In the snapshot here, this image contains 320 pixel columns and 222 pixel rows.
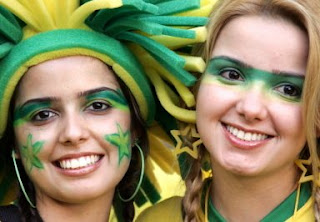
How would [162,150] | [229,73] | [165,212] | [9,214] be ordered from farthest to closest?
1. [162,150]
2. [165,212]
3. [9,214]
4. [229,73]

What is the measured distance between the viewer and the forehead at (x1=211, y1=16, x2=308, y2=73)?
8.59 ft

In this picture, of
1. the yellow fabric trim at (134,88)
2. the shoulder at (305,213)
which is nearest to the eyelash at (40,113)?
the yellow fabric trim at (134,88)

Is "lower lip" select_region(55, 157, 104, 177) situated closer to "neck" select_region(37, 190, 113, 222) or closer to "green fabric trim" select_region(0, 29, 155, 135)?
"neck" select_region(37, 190, 113, 222)

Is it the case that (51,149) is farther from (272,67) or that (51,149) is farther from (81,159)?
(272,67)

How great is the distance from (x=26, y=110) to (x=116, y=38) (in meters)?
0.39

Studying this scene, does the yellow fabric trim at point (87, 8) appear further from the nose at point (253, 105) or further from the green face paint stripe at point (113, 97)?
the nose at point (253, 105)

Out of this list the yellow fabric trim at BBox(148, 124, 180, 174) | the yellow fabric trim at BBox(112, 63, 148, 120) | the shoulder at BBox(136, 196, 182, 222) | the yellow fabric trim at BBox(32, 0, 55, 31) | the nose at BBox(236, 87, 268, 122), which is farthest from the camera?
the yellow fabric trim at BBox(148, 124, 180, 174)

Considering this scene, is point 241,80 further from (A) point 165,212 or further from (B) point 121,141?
(A) point 165,212

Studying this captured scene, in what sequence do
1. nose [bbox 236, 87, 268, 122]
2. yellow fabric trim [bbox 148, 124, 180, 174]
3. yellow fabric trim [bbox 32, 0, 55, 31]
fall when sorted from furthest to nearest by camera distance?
1. yellow fabric trim [bbox 148, 124, 180, 174]
2. yellow fabric trim [bbox 32, 0, 55, 31]
3. nose [bbox 236, 87, 268, 122]

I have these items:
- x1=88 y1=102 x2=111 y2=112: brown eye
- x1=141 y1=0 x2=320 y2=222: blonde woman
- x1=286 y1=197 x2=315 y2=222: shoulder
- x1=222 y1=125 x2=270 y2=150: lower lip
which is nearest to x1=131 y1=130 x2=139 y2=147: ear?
x1=88 y1=102 x2=111 y2=112: brown eye

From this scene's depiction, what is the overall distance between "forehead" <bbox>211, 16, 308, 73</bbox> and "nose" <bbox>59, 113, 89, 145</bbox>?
539 mm

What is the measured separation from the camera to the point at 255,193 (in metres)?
2.77

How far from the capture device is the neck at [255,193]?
2.76m

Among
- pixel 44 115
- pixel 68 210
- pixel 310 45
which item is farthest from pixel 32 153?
pixel 310 45
